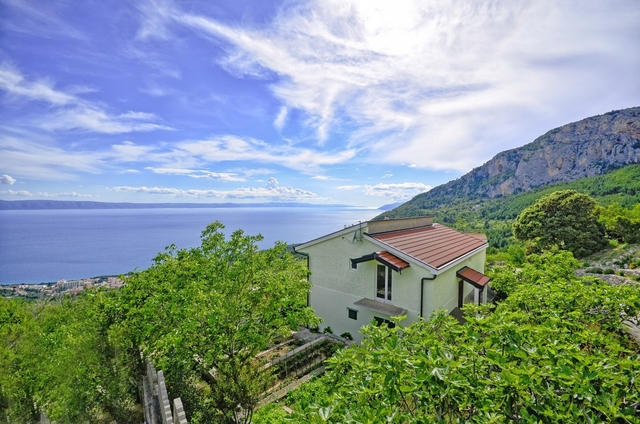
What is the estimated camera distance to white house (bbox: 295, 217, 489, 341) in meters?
12.2

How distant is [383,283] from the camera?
13125 millimetres

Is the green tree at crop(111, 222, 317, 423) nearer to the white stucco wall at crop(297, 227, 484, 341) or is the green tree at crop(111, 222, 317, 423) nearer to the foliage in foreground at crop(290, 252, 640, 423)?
the foliage in foreground at crop(290, 252, 640, 423)

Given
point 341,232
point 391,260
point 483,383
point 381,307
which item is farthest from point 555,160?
point 483,383

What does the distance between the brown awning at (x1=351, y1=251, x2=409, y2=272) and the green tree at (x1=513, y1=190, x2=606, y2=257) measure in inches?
1154

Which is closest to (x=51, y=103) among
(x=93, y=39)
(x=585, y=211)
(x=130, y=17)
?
(x=93, y=39)

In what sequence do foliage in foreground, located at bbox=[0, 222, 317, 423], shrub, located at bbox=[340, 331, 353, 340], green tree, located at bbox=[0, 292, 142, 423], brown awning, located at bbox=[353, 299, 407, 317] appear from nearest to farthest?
foliage in foreground, located at bbox=[0, 222, 317, 423], green tree, located at bbox=[0, 292, 142, 423], brown awning, located at bbox=[353, 299, 407, 317], shrub, located at bbox=[340, 331, 353, 340]

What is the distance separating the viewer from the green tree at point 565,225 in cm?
3162

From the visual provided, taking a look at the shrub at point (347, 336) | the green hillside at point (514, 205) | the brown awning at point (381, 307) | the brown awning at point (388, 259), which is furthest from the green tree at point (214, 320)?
the green hillside at point (514, 205)

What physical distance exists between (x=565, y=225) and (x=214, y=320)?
3976 cm

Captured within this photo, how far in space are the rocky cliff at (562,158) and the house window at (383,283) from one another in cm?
10485

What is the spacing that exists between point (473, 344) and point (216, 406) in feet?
21.7

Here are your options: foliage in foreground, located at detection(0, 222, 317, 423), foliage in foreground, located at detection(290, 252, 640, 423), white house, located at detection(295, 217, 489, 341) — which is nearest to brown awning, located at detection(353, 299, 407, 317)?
white house, located at detection(295, 217, 489, 341)

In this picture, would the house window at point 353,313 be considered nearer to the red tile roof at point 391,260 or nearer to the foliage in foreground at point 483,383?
the red tile roof at point 391,260

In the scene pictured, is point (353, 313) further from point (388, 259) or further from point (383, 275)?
point (388, 259)
